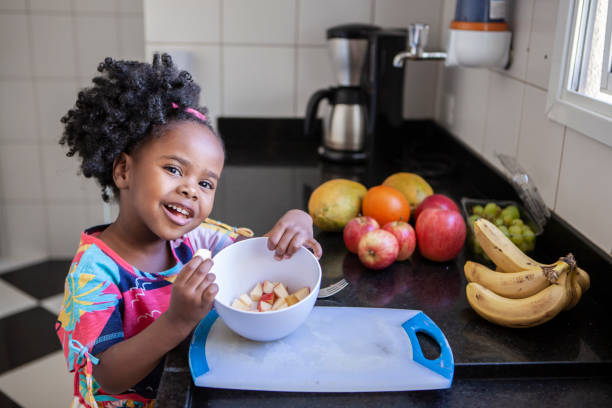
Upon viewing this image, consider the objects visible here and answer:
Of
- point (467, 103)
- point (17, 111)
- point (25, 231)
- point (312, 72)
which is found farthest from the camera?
point (25, 231)

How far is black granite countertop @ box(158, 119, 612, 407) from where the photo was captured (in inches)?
28.3

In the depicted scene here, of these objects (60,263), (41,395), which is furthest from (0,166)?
(41,395)

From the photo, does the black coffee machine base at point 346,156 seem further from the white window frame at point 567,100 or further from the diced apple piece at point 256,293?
the diced apple piece at point 256,293

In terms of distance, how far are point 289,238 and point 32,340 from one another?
1705mm

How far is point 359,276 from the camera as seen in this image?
1.04 metres

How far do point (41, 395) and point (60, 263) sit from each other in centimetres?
101

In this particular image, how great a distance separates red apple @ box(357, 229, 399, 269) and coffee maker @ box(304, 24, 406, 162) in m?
0.75

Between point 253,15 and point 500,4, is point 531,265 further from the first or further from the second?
point 253,15

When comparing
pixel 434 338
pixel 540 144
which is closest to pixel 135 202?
pixel 434 338

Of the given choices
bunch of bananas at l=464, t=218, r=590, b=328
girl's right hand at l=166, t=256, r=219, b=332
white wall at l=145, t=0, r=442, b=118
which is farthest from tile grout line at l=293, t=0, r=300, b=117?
girl's right hand at l=166, t=256, r=219, b=332

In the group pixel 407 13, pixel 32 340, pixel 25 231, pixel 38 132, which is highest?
pixel 407 13

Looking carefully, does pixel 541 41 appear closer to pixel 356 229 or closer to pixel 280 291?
pixel 356 229

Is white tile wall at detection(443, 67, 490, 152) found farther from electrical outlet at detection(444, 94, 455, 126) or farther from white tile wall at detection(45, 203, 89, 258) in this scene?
white tile wall at detection(45, 203, 89, 258)

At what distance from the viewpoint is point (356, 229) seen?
1113 millimetres
